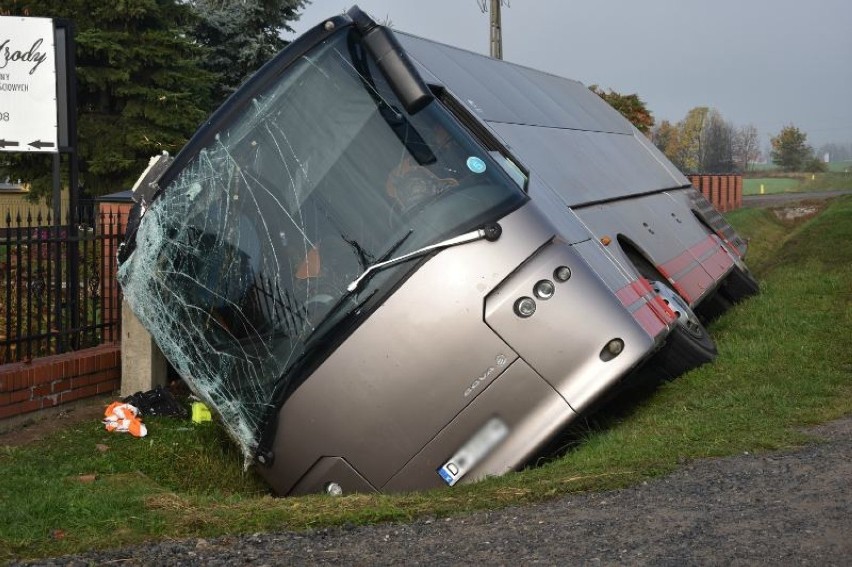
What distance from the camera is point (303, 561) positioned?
456 centimetres

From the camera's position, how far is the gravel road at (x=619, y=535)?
4.31 metres

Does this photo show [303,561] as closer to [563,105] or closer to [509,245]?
[509,245]

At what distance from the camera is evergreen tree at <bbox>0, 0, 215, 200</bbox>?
27250mm

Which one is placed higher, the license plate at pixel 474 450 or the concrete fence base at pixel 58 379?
the license plate at pixel 474 450

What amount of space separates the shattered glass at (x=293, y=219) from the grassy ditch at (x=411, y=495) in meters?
0.77

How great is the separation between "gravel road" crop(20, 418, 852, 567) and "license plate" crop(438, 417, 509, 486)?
0.84m

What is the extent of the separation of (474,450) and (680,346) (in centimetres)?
213

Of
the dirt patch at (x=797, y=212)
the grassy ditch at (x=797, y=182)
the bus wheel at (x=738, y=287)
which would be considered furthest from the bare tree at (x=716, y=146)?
the bus wheel at (x=738, y=287)

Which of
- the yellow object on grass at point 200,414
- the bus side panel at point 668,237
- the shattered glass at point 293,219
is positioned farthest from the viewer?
the yellow object on grass at point 200,414

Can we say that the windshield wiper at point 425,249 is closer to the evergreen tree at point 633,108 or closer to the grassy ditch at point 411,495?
the grassy ditch at point 411,495

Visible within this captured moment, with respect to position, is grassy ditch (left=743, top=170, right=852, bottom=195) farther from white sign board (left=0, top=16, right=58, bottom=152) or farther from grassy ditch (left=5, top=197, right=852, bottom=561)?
grassy ditch (left=5, top=197, right=852, bottom=561)

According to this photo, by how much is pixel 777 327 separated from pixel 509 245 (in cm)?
460

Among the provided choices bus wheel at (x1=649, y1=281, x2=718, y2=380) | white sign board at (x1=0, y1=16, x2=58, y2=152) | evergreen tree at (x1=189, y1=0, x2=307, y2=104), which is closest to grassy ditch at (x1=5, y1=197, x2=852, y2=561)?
bus wheel at (x1=649, y1=281, x2=718, y2=380)

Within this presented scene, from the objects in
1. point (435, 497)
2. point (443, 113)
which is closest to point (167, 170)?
point (443, 113)
